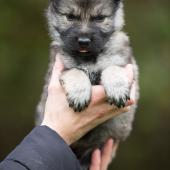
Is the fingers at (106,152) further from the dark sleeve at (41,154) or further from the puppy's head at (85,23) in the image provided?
the dark sleeve at (41,154)

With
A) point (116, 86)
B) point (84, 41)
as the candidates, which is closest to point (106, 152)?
point (116, 86)

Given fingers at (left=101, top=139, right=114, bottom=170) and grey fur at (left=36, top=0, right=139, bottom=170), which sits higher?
grey fur at (left=36, top=0, right=139, bottom=170)

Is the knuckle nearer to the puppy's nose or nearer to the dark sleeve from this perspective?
the puppy's nose

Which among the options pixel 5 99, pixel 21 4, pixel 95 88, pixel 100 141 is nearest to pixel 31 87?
pixel 5 99

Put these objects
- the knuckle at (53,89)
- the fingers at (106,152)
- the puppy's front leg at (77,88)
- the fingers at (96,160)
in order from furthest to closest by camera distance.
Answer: the fingers at (106,152)
the fingers at (96,160)
the knuckle at (53,89)
the puppy's front leg at (77,88)

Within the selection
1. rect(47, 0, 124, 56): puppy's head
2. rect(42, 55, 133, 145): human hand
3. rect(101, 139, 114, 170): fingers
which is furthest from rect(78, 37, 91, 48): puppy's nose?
rect(101, 139, 114, 170): fingers

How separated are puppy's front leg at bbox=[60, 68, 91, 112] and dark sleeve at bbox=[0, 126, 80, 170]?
1.91 ft

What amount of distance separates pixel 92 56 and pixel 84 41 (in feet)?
0.83

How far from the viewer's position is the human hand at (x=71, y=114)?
4.07 metres

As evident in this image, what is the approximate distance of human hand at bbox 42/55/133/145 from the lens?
4.07 m

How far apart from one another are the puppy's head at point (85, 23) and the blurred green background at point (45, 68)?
10.2 ft

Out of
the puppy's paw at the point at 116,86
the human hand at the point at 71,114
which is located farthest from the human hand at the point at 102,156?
the puppy's paw at the point at 116,86

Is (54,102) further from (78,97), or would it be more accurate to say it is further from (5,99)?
(5,99)

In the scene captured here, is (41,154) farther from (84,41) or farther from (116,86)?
(84,41)
